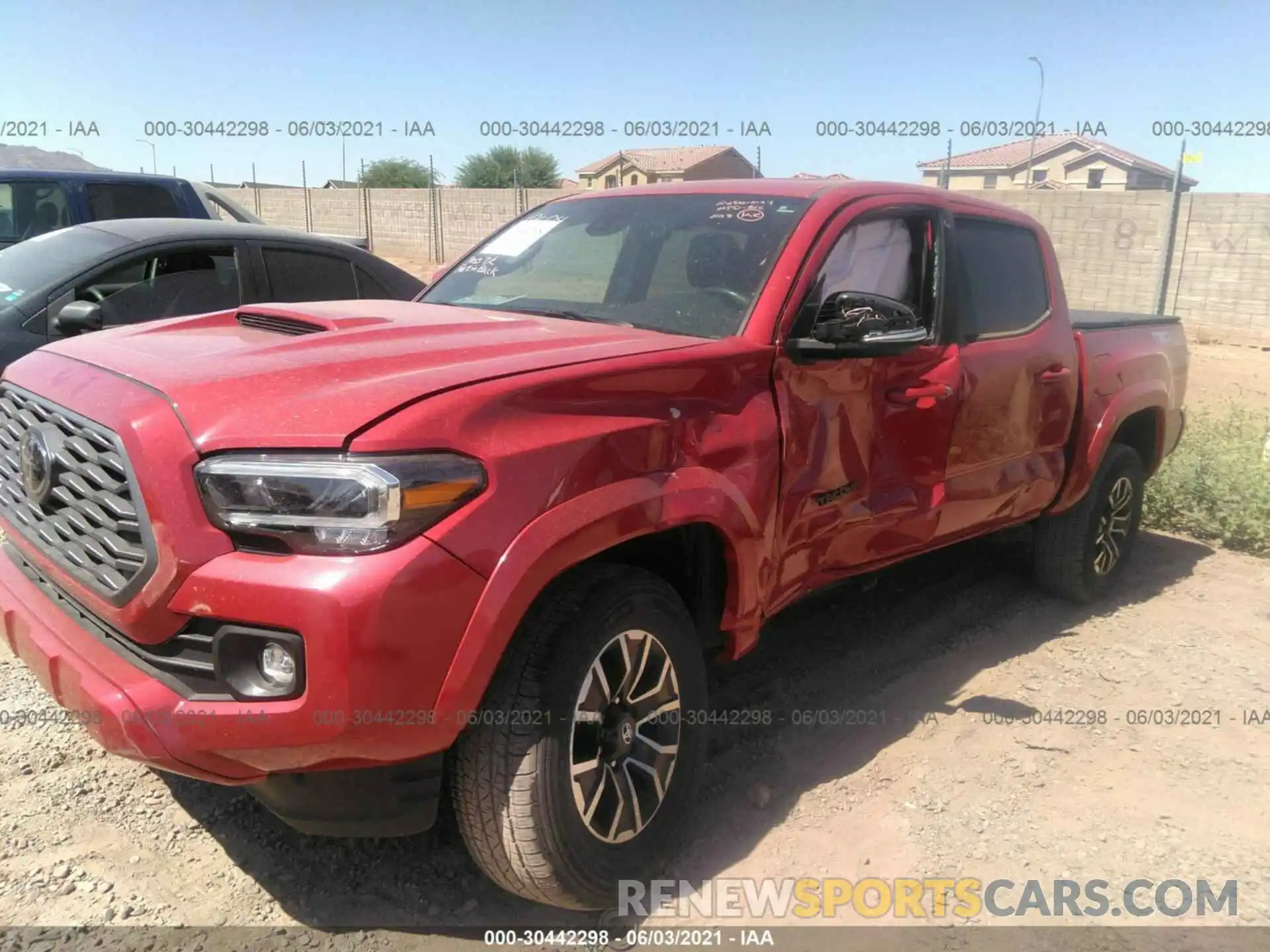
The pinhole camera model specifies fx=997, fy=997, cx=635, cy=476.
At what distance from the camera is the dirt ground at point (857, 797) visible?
2775 millimetres

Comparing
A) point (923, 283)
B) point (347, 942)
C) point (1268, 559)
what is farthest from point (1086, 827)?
point (1268, 559)

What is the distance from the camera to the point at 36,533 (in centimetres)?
259

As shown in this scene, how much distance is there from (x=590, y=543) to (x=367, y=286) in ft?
14.1

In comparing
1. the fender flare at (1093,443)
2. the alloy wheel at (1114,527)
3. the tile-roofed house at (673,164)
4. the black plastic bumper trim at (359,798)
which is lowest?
the alloy wheel at (1114,527)

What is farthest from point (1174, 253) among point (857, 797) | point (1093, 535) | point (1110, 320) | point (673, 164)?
point (673, 164)

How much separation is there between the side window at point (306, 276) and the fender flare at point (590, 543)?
382cm

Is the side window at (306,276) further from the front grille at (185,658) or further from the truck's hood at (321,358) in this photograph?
the front grille at (185,658)

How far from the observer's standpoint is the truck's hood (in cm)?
219

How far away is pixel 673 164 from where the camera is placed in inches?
1535

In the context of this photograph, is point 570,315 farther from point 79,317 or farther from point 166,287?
point 166,287

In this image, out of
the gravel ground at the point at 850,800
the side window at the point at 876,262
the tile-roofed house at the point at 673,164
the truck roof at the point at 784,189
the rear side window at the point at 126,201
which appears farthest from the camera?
the tile-roofed house at the point at 673,164

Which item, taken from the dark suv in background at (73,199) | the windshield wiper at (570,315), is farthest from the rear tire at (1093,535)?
the dark suv in background at (73,199)

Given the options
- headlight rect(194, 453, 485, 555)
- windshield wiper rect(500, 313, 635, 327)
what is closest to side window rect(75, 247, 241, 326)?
windshield wiper rect(500, 313, 635, 327)

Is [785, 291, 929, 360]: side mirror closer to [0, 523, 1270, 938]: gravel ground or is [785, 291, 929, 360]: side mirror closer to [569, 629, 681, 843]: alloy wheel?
[569, 629, 681, 843]: alloy wheel
